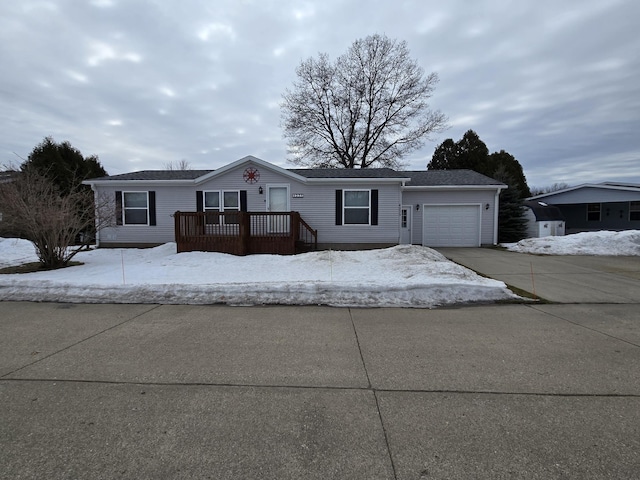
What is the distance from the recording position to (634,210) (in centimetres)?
1997

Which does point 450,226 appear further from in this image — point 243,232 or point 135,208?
point 135,208

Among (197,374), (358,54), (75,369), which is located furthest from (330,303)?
(358,54)

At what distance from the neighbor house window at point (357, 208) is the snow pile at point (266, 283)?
13.1ft

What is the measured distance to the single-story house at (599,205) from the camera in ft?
63.4

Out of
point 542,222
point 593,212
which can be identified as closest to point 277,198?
point 542,222

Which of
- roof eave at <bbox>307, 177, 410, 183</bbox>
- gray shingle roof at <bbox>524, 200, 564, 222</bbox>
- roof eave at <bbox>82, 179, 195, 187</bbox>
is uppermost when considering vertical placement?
roof eave at <bbox>82, 179, 195, 187</bbox>

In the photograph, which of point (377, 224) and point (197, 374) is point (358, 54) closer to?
point (377, 224)

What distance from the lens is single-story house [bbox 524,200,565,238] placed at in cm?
1750

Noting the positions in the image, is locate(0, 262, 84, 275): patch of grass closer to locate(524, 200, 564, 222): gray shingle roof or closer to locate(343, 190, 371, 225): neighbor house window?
locate(343, 190, 371, 225): neighbor house window

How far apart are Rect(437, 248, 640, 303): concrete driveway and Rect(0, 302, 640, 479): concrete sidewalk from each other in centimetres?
189

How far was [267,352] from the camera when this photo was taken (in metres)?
A: 3.88

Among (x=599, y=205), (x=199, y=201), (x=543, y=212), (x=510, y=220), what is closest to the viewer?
(x=199, y=201)

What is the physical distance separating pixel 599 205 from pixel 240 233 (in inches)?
908

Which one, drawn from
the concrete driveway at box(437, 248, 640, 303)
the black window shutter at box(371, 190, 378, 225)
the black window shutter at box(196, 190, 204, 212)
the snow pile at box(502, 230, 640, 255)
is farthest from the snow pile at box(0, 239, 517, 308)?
the snow pile at box(502, 230, 640, 255)
